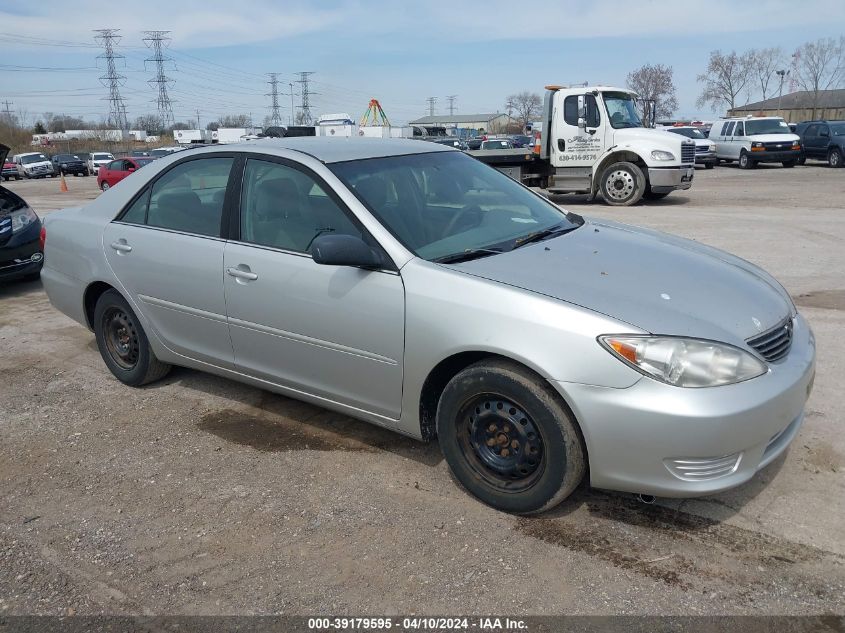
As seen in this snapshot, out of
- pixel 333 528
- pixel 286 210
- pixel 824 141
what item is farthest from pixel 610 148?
pixel 824 141

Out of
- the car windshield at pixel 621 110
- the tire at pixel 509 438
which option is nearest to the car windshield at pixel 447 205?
the tire at pixel 509 438

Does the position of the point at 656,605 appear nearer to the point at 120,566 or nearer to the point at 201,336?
the point at 120,566

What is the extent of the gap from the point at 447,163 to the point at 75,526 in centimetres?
282

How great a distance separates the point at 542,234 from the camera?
386 centimetres

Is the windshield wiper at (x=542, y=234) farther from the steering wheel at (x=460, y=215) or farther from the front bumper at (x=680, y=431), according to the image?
the front bumper at (x=680, y=431)

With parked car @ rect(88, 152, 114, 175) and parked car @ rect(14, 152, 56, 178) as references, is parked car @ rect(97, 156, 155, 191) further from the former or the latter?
parked car @ rect(14, 152, 56, 178)

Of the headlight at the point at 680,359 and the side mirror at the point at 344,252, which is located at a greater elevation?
the side mirror at the point at 344,252

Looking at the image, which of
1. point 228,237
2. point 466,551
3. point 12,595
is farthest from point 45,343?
point 466,551

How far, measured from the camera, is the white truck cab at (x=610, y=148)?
1478cm

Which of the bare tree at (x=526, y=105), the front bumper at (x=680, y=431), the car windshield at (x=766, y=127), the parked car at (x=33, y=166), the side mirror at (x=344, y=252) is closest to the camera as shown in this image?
the front bumper at (x=680, y=431)

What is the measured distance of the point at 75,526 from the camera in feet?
10.7

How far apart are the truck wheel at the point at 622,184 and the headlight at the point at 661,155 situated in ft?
1.35

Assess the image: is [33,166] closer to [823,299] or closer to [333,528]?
[823,299]

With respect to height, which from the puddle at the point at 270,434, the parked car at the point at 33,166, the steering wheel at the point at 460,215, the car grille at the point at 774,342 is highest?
the steering wheel at the point at 460,215
